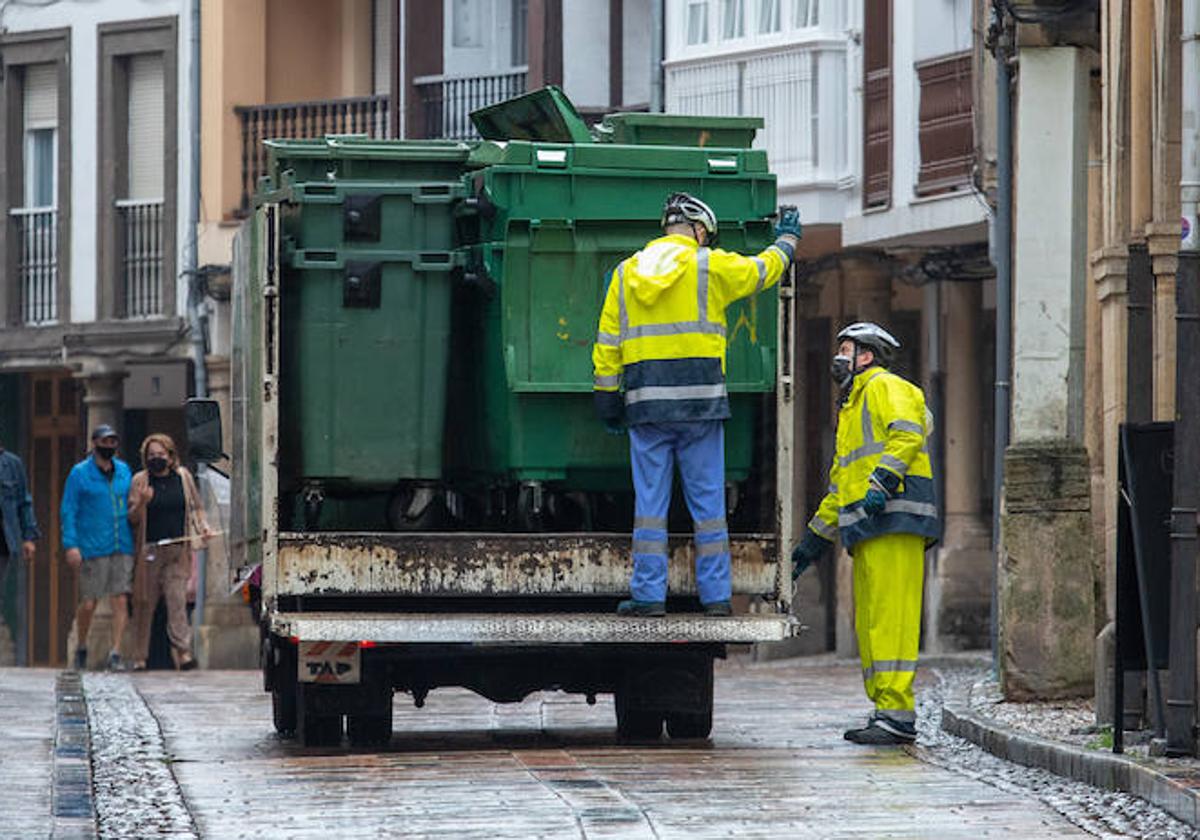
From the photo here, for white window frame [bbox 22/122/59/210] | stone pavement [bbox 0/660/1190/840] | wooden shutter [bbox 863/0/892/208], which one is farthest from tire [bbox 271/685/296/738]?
white window frame [bbox 22/122/59/210]

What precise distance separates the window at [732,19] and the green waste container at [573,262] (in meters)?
14.4

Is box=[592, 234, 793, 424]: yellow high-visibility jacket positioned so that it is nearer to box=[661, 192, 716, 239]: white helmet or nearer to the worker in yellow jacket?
box=[661, 192, 716, 239]: white helmet

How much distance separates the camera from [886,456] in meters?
14.3

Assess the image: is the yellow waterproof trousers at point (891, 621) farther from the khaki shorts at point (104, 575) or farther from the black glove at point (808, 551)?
the khaki shorts at point (104, 575)

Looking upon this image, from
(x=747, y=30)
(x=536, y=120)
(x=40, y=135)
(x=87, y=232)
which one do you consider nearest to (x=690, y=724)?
(x=536, y=120)

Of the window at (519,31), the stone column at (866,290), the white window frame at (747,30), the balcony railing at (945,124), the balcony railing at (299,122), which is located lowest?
the stone column at (866,290)

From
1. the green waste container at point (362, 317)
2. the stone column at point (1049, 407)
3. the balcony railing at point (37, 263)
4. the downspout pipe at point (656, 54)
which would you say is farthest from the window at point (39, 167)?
the green waste container at point (362, 317)

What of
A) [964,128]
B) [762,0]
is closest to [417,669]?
[964,128]

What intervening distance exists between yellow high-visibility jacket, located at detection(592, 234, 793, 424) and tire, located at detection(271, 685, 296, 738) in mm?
2331

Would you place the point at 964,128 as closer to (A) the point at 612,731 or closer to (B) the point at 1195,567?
(A) the point at 612,731

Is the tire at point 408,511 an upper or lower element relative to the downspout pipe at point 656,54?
lower

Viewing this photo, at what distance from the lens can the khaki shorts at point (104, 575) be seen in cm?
2416

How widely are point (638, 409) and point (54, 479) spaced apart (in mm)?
22682

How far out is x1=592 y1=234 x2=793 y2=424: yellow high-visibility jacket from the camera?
1360 cm
